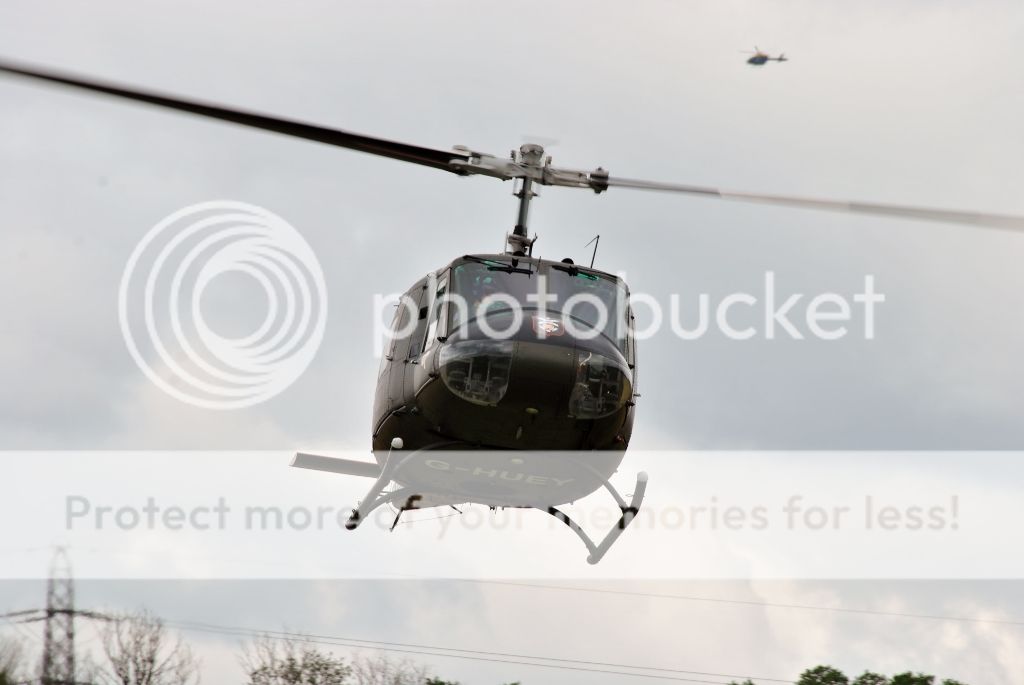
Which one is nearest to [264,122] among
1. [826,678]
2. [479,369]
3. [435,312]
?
[435,312]

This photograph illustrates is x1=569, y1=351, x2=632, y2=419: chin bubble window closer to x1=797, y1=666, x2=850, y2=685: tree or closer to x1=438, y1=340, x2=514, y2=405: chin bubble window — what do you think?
x1=438, y1=340, x2=514, y2=405: chin bubble window

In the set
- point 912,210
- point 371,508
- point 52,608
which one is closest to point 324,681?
point 52,608

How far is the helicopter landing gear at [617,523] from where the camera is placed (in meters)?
16.7

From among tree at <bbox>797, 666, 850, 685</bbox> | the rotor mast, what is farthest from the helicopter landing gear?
tree at <bbox>797, 666, 850, 685</bbox>

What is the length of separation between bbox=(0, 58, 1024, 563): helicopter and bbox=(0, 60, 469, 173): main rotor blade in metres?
0.02

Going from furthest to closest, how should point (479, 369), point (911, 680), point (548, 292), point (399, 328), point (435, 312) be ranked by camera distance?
1. point (911, 680)
2. point (399, 328)
3. point (435, 312)
4. point (548, 292)
5. point (479, 369)

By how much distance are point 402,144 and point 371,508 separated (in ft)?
16.6

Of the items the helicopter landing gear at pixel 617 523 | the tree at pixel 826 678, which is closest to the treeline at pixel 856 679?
the tree at pixel 826 678

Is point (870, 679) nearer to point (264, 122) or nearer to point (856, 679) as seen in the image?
point (856, 679)

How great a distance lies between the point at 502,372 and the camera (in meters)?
14.8

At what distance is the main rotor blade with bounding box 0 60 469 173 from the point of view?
44.7ft

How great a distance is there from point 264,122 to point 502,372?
14.1ft

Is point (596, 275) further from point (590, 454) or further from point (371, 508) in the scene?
point (371, 508)

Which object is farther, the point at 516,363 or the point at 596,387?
the point at 596,387
